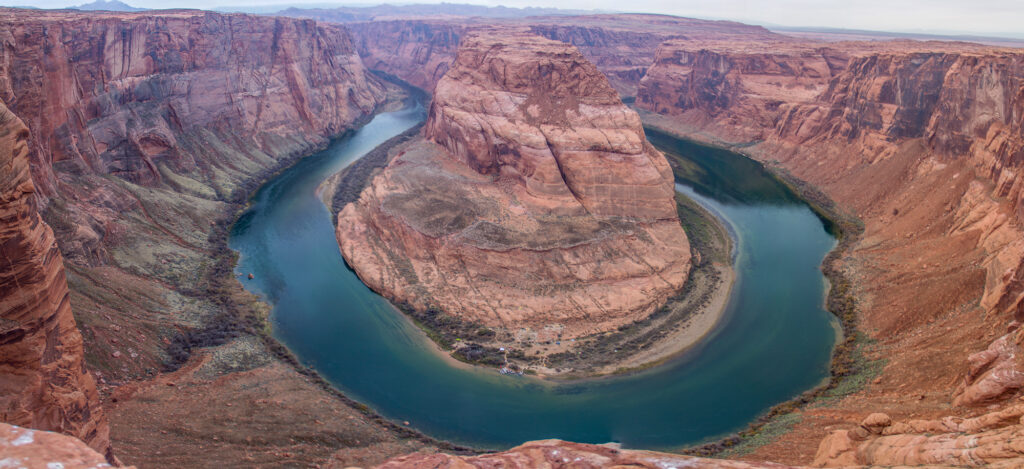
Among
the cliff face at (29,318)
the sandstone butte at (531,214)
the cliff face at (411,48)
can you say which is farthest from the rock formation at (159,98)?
the cliff face at (411,48)

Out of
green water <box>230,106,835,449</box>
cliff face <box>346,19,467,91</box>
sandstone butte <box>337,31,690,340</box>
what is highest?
cliff face <box>346,19,467,91</box>

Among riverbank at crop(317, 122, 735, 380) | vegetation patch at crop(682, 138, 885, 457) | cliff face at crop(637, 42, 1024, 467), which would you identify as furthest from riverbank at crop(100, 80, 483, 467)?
cliff face at crop(637, 42, 1024, 467)

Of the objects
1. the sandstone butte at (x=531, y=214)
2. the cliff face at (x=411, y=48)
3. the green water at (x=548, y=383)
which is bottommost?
the green water at (x=548, y=383)

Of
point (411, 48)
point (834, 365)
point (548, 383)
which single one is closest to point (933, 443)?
point (834, 365)

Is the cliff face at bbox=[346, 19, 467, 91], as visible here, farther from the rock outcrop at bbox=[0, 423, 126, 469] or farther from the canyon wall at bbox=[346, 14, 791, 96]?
the rock outcrop at bbox=[0, 423, 126, 469]

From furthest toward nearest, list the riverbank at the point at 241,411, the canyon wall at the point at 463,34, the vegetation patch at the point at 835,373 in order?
the canyon wall at the point at 463,34
the vegetation patch at the point at 835,373
the riverbank at the point at 241,411

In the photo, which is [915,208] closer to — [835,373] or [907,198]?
[907,198]

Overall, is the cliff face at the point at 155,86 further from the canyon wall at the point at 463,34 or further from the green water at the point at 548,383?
the canyon wall at the point at 463,34

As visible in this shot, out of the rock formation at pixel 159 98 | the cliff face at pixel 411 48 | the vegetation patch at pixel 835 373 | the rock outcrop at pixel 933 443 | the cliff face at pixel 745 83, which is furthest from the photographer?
the cliff face at pixel 411 48
